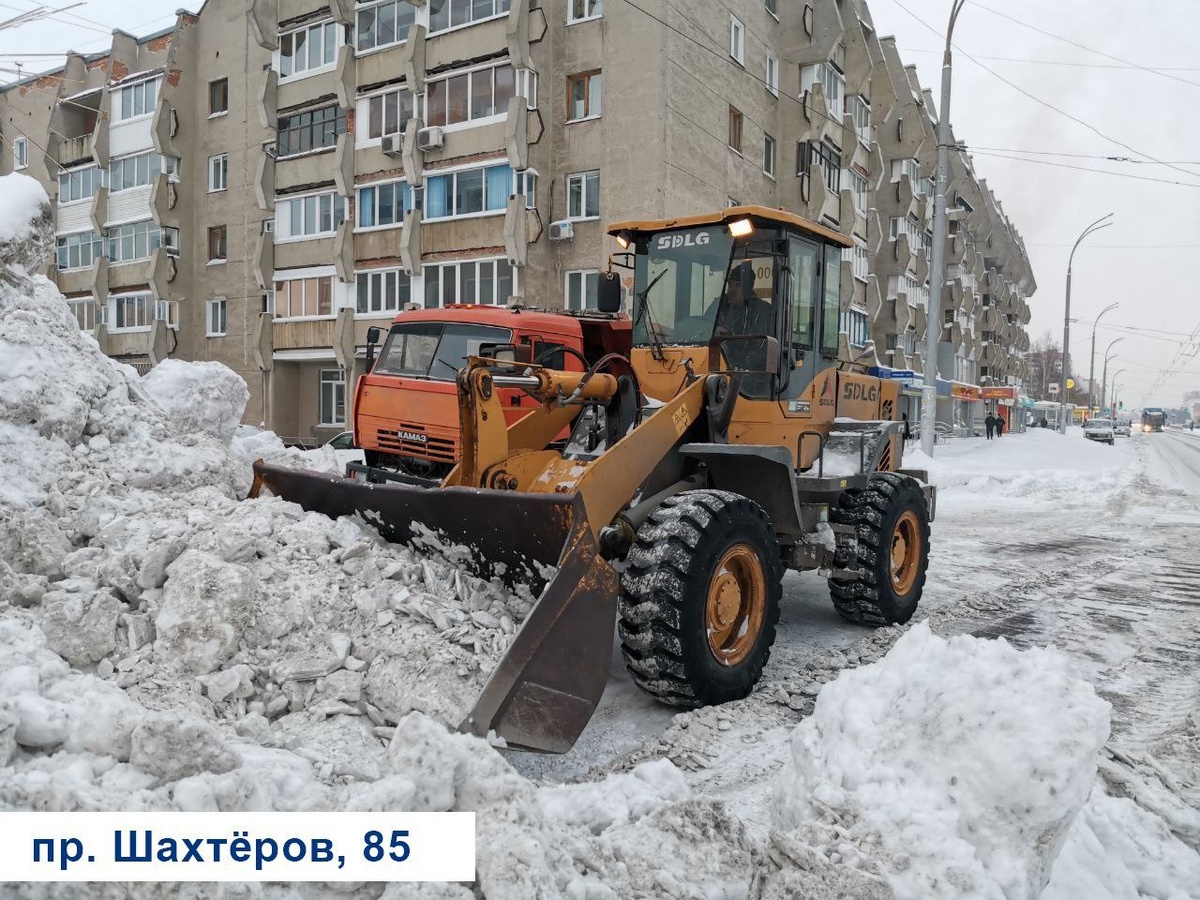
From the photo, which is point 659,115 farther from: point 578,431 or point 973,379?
point 973,379

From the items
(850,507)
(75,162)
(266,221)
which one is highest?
(75,162)

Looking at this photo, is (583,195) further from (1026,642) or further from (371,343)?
(1026,642)

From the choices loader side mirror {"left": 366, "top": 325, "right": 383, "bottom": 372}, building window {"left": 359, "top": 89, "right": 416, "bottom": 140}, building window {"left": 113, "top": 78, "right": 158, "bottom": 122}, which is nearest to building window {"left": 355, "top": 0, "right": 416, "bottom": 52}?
building window {"left": 359, "top": 89, "right": 416, "bottom": 140}

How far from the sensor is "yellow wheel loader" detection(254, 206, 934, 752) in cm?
434

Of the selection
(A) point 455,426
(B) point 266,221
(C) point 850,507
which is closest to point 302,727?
(C) point 850,507

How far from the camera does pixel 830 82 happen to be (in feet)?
97.9

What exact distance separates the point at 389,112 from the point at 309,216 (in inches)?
180

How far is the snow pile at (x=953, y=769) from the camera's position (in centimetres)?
273

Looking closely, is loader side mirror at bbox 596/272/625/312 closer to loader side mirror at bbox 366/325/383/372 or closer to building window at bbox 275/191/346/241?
loader side mirror at bbox 366/325/383/372

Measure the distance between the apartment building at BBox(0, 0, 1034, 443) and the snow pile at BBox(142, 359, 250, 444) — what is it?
13.5 metres

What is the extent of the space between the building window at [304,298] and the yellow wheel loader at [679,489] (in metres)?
A: 21.8

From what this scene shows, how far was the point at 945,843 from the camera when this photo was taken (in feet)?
9.01

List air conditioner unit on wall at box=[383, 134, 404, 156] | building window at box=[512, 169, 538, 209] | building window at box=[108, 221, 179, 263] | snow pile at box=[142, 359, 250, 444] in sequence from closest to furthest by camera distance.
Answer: snow pile at box=[142, 359, 250, 444] < building window at box=[512, 169, 538, 209] < air conditioner unit on wall at box=[383, 134, 404, 156] < building window at box=[108, 221, 179, 263]

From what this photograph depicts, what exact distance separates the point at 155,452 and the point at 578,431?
9.15 feet
